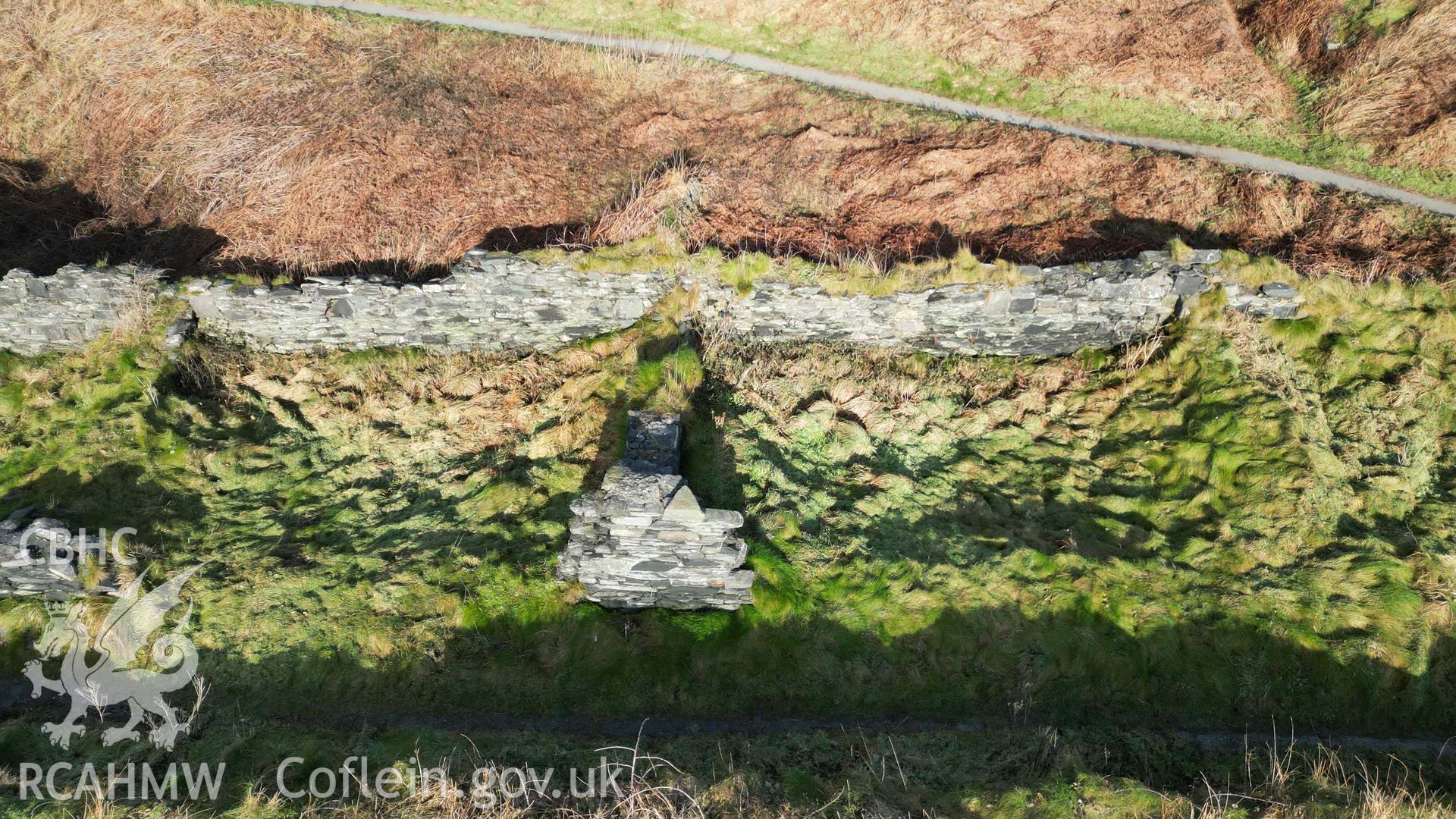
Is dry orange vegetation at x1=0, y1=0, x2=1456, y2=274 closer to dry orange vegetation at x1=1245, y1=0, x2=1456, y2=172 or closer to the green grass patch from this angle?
the green grass patch

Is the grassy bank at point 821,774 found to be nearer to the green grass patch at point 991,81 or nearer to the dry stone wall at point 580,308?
the dry stone wall at point 580,308

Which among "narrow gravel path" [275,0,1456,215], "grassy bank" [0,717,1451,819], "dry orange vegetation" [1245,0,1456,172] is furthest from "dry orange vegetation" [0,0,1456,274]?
"grassy bank" [0,717,1451,819]

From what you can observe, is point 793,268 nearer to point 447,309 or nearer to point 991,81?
point 447,309

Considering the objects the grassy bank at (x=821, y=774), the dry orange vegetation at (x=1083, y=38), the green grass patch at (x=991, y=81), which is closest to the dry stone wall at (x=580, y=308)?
the green grass patch at (x=991, y=81)

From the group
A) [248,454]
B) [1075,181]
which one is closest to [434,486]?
[248,454]

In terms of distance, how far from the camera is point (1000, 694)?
823cm

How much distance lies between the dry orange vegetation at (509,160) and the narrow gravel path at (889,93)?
1.78 ft

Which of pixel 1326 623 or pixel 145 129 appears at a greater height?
pixel 145 129

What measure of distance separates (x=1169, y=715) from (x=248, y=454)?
41.1 ft

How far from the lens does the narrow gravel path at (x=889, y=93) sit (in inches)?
524

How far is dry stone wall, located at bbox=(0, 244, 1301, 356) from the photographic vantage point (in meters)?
11.2

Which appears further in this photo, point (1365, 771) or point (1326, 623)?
point (1326, 623)

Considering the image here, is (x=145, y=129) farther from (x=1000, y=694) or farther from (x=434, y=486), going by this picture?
(x=1000, y=694)

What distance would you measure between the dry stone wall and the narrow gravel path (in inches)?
171
